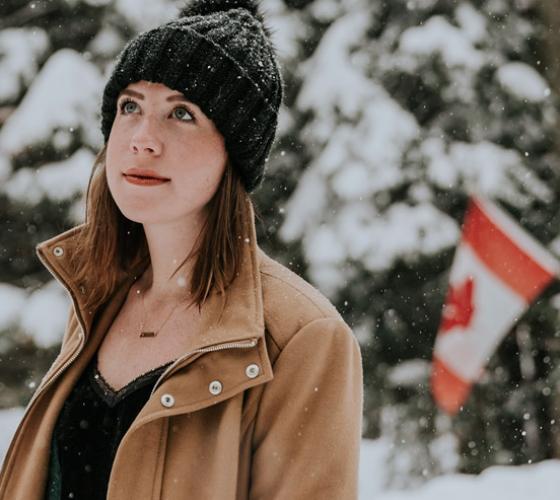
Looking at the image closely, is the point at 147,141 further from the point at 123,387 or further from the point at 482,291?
the point at 482,291

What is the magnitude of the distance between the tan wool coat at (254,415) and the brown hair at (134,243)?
118mm

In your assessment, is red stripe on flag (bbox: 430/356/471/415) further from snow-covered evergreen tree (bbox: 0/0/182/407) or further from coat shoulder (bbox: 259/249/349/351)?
coat shoulder (bbox: 259/249/349/351)

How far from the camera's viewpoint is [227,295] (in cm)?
177

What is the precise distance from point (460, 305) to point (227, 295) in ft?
15.3

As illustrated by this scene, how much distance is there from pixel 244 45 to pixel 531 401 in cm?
608

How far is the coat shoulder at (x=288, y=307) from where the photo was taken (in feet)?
5.52

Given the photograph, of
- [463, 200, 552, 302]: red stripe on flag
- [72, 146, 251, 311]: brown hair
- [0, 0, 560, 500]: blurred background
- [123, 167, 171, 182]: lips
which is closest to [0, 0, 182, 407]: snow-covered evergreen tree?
[0, 0, 560, 500]: blurred background

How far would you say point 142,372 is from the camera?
1.80m

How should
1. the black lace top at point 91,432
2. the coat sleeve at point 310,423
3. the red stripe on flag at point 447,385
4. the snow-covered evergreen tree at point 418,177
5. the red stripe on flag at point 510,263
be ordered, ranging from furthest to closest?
the snow-covered evergreen tree at point 418,177 < the red stripe on flag at point 447,385 < the red stripe on flag at point 510,263 < the black lace top at point 91,432 < the coat sleeve at point 310,423

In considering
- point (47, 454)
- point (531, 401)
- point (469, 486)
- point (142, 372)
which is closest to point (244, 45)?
point (142, 372)

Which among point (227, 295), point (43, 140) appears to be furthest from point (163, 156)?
point (43, 140)

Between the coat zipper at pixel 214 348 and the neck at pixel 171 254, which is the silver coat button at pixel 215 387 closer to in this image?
the coat zipper at pixel 214 348

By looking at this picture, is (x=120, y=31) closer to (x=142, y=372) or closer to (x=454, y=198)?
(x=454, y=198)

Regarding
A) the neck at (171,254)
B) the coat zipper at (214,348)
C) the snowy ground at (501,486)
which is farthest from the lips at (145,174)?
the snowy ground at (501,486)
